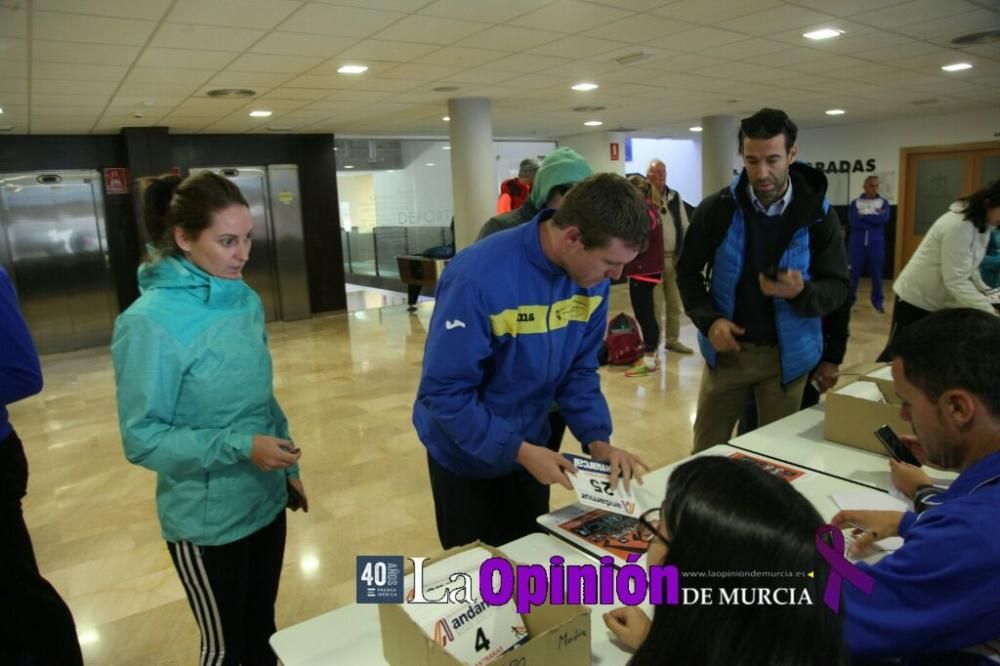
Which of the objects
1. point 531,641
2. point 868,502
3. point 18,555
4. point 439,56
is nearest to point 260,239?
point 439,56

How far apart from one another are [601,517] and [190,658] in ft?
5.65

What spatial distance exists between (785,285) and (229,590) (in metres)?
1.90

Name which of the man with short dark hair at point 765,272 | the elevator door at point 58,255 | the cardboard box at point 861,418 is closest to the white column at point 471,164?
the elevator door at point 58,255

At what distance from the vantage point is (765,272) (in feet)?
7.73

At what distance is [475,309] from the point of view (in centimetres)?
166

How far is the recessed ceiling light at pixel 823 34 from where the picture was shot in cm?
528

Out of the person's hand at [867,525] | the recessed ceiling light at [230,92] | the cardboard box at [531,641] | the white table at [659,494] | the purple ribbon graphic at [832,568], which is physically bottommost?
the white table at [659,494]

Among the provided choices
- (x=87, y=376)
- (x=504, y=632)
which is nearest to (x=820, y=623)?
(x=504, y=632)

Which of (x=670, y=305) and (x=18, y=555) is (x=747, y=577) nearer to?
(x=18, y=555)

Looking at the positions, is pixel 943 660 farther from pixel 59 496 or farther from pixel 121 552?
pixel 59 496

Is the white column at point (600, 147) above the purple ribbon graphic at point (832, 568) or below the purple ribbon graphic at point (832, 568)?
above

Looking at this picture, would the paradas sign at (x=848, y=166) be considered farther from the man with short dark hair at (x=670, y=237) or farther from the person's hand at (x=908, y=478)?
the person's hand at (x=908, y=478)

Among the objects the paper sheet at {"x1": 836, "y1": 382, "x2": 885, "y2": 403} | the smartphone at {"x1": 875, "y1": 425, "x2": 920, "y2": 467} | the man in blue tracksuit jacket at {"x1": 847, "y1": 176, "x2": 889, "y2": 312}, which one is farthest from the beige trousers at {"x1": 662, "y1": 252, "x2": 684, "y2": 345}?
the smartphone at {"x1": 875, "y1": 425, "x2": 920, "y2": 467}

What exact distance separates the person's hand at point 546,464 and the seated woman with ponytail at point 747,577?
30.8 inches
